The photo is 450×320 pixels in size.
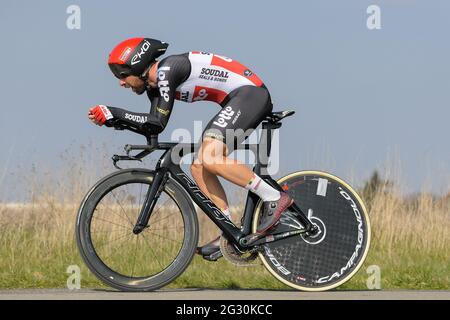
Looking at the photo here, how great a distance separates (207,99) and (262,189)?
917 mm

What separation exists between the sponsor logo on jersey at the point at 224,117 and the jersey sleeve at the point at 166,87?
0.41 metres

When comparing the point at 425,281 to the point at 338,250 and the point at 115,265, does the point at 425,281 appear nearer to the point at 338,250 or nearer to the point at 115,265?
the point at 338,250

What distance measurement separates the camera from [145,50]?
27.2ft

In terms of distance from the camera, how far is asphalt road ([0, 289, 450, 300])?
7965 mm

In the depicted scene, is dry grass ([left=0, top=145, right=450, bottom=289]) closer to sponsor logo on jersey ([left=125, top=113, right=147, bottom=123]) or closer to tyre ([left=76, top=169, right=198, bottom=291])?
tyre ([left=76, top=169, right=198, bottom=291])

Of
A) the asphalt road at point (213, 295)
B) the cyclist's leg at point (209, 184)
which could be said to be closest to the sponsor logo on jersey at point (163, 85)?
the cyclist's leg at point (209, 184)

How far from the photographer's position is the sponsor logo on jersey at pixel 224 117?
817 centimetres

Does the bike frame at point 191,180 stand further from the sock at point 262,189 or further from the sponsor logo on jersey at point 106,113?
the sponsor logo on jersey at point 106,113

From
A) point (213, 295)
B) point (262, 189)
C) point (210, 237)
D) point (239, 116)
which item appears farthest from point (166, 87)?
point (210, 237)

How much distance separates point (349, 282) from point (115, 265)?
7.34ft

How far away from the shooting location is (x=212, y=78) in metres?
8.32

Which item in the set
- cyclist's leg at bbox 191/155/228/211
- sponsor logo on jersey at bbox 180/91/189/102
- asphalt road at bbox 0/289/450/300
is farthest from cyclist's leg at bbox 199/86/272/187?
asphalt road at bbox 0/289/450/300

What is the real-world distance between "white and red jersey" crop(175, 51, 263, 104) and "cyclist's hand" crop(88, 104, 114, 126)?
25.8 inches
